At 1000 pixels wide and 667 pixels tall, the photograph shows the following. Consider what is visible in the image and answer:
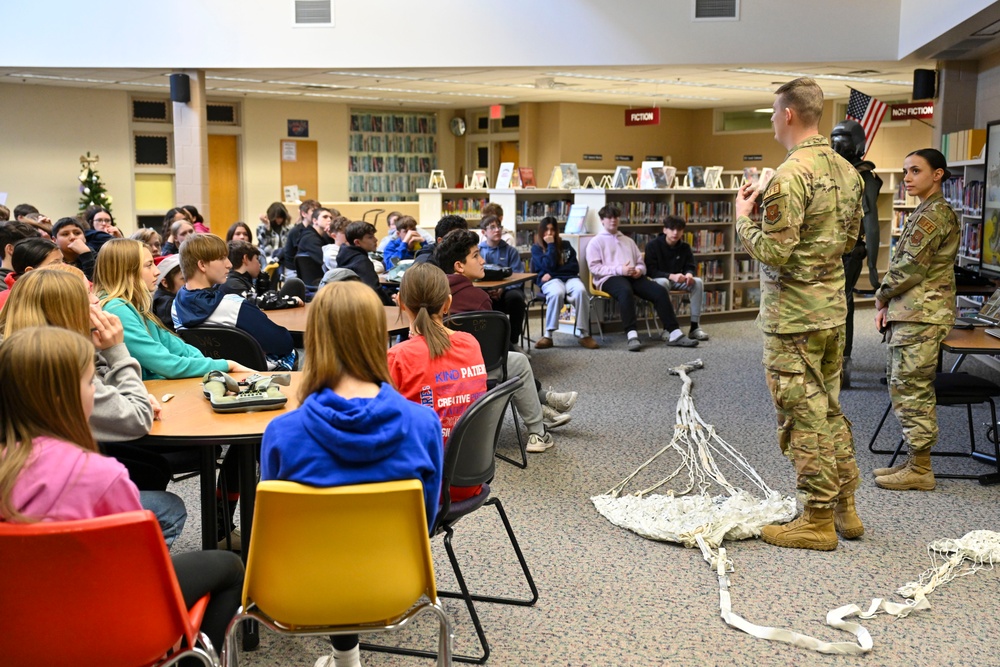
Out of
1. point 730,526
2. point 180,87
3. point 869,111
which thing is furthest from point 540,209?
point 730,526

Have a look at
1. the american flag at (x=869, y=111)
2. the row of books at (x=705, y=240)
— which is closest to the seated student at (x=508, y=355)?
the american flag at (x=869, y=111)

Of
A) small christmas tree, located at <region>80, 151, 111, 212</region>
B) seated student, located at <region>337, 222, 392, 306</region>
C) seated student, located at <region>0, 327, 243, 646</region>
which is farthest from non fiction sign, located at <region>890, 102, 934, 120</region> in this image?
small christmas tree, located at <region>80, 151, 111, 212</region>

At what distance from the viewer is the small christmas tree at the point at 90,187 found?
46.0 feet

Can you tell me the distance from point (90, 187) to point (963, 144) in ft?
39.0

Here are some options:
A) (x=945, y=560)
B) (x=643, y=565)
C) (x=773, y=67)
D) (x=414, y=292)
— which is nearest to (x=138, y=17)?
(x=773, y=67)

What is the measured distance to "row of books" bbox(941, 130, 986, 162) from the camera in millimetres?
8148

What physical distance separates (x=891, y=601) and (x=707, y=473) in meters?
1.63

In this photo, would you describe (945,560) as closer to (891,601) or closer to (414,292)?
(891,601)

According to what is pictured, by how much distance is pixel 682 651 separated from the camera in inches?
121

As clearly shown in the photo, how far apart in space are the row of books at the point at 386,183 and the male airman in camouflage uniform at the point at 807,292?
14.1m

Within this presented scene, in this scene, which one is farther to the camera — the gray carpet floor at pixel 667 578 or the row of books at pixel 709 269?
the row of books at pixel 709 269

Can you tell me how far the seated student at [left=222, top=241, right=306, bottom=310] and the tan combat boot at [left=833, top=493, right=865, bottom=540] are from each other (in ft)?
11.0

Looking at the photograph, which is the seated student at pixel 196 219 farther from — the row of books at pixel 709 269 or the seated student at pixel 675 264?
the row of books at pixel 709 269

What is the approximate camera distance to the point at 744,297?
11531 mm
